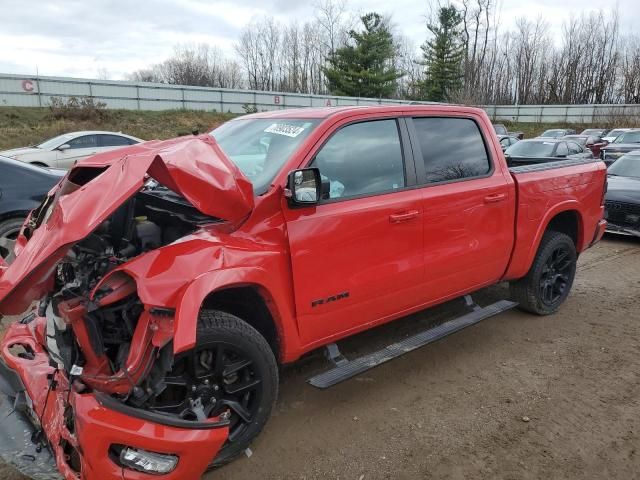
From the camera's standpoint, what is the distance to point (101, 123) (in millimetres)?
26688

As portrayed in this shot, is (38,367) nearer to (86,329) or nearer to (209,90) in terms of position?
(86,329)

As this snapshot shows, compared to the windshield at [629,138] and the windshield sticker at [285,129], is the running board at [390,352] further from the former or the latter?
the windshield at [629,138]

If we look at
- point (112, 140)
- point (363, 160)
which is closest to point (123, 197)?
point (363, 160)

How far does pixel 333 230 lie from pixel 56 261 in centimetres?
151

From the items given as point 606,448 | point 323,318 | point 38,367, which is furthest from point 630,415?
point 38,367

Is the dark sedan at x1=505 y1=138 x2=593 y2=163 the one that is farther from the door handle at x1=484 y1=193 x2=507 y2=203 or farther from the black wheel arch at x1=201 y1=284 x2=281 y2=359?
the black wheel arch at x1=201 y1=284 x2=281 y2=359

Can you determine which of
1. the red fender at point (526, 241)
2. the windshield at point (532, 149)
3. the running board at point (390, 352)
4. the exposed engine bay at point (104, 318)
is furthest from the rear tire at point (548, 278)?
the windshield at point (532, 149)

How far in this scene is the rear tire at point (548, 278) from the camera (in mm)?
4730

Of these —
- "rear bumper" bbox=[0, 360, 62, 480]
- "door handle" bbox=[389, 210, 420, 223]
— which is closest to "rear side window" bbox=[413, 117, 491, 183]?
"door handle" bbox=[389, 210, 420, 223]

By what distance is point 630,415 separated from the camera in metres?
3.32

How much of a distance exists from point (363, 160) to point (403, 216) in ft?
1.53

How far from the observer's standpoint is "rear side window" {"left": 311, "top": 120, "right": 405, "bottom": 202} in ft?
10.6

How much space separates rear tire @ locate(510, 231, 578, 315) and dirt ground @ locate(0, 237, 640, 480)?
0.20 metres

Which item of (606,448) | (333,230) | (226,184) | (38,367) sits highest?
(226,184)
